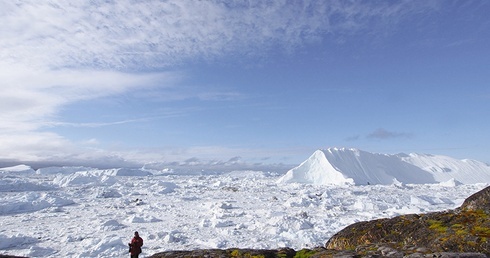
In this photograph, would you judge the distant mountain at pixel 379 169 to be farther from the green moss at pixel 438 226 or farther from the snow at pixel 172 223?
the green moss at pixel 438 226

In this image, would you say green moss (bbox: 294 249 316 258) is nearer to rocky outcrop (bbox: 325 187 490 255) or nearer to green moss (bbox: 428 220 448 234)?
rocky outcrop (bbox: 325 187 490 255)

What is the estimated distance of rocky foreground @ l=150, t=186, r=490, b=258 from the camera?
3654mm

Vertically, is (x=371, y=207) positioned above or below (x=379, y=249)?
below

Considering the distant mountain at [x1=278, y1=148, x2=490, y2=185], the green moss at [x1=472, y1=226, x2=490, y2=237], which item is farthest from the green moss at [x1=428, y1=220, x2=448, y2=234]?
the distant mountain at [x1=278, y1=148, x2=490, y2=185]

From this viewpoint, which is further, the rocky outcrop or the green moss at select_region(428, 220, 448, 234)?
the green moss at select_region(428, 220, 448, 234)

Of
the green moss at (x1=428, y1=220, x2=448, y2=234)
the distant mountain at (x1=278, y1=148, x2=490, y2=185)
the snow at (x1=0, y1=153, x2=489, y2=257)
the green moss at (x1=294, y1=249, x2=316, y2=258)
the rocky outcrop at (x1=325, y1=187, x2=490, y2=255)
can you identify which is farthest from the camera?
the distant mountain at (x1=278, y1=148, x2=490, y2=185)

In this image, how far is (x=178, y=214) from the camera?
2209 cm

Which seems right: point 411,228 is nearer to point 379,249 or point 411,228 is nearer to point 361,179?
point 379,249

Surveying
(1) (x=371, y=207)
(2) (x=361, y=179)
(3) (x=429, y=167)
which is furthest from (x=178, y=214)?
(3) (x=429, y=167)

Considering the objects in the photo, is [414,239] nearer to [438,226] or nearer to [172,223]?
[438,226]

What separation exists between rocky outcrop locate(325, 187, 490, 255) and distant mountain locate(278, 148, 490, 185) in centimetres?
4146

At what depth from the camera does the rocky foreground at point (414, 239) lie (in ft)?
12.0

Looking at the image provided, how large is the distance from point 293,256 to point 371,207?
67.6 ft

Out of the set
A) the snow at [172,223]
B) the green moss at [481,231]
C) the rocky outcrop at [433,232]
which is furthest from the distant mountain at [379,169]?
the green moss at [481,231]
